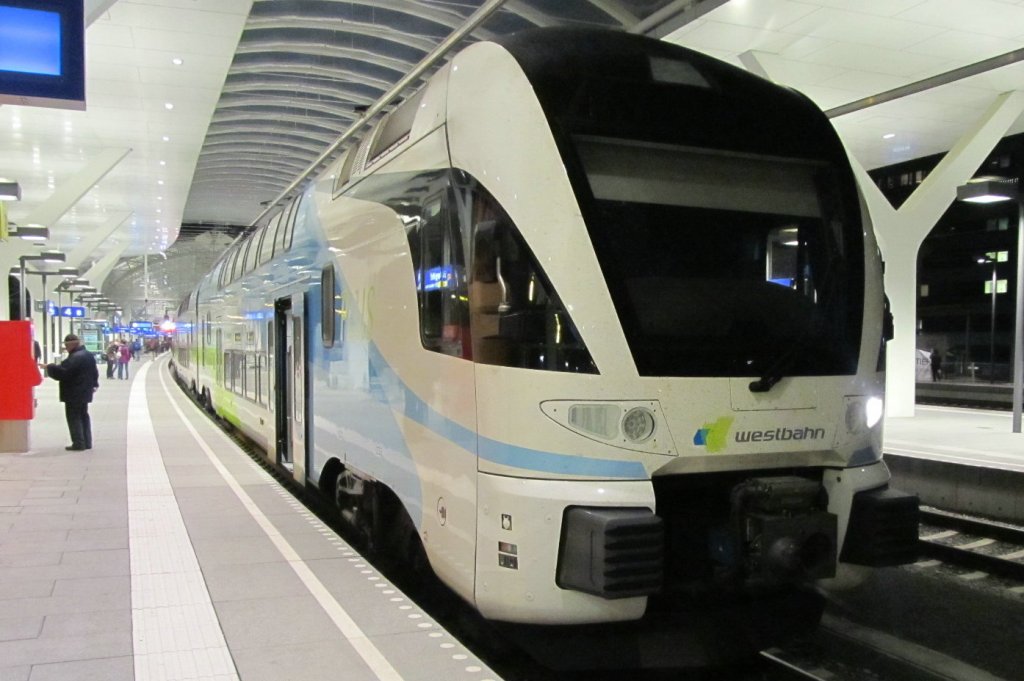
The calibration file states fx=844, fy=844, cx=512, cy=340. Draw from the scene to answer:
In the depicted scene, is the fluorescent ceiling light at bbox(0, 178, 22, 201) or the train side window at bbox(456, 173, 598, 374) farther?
the fluorescent ceiling light at bbox(0, 178, 22, 201)

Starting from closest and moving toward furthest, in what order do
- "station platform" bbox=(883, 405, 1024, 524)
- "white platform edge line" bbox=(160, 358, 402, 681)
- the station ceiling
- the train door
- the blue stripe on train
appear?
"white platform edge line" bbox=(160, 358, 402, 681), the blue stripe on train, the train door, "station platform" bbox=(883, 405, 1024, 524), the station ceiling

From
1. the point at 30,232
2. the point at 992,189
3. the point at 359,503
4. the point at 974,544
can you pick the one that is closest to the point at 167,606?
the point at 359,503

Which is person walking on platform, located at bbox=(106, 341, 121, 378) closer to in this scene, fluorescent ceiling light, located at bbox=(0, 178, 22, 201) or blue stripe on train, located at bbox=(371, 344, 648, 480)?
fluorescent ceiling light, located at bbox=(0, 178, 22, 201)

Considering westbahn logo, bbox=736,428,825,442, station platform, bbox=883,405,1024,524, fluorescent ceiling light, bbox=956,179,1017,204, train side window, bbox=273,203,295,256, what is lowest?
station platform, bbox=883,405,1024,524

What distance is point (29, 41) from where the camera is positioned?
5.41 meters

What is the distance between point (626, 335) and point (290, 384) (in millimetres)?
5667

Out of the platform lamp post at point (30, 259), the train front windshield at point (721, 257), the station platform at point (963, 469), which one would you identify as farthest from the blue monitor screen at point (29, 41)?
the platform lamp post at point (30, 259)

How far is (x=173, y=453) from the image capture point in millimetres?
11211

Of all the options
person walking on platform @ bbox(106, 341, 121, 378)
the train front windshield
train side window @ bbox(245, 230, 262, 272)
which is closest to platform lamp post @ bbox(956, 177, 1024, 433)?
the train front windshield

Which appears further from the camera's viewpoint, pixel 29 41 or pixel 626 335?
pixel 29 41

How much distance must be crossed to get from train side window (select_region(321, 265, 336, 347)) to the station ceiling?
17.2 ft

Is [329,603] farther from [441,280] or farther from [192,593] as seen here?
[441,280]

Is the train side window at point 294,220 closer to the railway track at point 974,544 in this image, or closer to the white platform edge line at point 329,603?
the white platform edge line at point 329,603

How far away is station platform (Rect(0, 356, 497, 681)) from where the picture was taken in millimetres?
3684
